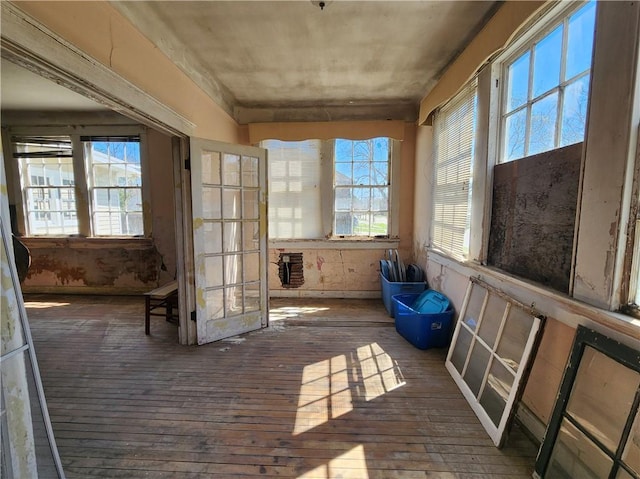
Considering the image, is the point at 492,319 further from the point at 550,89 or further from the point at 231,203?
the point at 231,203

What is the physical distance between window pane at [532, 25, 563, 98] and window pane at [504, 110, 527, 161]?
0.18 metres

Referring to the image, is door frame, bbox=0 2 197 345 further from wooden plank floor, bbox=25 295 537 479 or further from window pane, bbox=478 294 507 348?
window pane, bbox=478 294 507 348

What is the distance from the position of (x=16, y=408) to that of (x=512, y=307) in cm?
257

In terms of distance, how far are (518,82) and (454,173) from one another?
980 mm

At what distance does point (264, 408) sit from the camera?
1982 millimetres

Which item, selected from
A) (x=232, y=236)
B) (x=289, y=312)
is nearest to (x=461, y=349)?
(x=289, y=312)

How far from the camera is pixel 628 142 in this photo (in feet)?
3.84

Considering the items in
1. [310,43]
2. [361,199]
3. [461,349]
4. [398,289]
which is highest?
[310,43]

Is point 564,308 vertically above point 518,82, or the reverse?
point 518,82

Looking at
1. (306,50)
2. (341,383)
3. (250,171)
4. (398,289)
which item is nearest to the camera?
(341,383)

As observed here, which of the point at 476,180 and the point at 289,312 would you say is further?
the point at 289,312

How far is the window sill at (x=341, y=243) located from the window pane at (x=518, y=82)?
2411 millimetres

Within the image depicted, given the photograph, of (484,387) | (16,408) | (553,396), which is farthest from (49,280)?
(553,396)

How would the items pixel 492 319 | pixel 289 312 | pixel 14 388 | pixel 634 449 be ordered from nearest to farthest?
pixel 634 449
pixel 14 388
pixel 492 319
pixel 289 312
